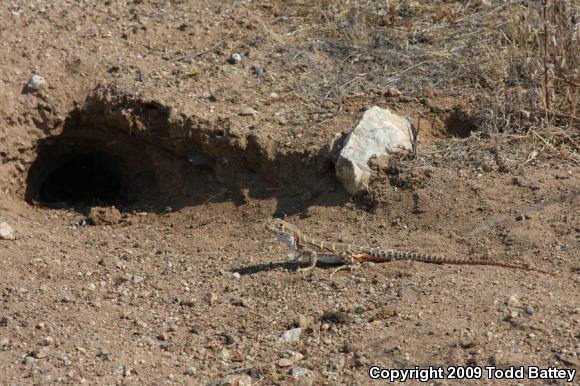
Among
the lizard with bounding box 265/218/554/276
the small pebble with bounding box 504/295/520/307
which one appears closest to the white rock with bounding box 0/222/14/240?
the lizard with bounding box 265/218/554/276

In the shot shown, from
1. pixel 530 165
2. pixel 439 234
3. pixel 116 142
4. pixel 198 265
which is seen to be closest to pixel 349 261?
pixel 439 234

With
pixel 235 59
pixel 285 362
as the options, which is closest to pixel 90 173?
pixel 235 59

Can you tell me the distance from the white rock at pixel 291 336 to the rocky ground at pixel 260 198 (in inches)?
0.6

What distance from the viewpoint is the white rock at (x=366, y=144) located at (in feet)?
27.0

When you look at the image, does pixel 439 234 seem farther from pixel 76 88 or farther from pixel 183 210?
pixel 76 88

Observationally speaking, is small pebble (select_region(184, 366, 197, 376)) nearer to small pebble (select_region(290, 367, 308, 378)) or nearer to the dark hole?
small pebble (select_region(290, 367, 308, 378))

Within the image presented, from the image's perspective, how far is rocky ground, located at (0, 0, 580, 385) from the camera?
245 inches

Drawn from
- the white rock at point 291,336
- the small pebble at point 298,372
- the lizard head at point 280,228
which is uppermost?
the lizard head at point 280,228

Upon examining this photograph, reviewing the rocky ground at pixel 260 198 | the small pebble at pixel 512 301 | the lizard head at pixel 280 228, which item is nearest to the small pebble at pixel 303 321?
the rocky ground at pixel 260 198

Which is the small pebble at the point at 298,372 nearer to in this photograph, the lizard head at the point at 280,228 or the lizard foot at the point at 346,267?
the lizard foot at the point at 346,267

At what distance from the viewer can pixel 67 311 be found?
22.5ft

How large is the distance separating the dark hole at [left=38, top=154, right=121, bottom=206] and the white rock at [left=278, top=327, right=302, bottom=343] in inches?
184

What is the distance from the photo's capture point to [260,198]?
8820 millimetres

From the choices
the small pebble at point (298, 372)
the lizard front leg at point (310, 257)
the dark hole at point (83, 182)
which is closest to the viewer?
the small pebble at point (298, 372)
